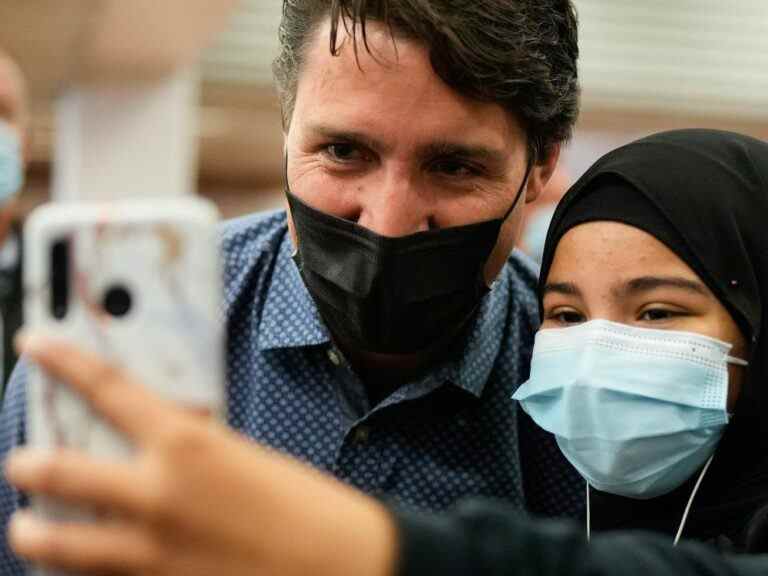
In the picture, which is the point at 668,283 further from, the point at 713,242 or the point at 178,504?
the point at 178,504

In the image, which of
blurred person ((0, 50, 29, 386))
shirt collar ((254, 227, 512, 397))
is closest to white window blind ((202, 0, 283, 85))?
blurred person ((0, 50, 29, 386))

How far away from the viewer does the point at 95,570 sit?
27.4 inches

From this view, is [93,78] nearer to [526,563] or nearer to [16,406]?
[16,406]

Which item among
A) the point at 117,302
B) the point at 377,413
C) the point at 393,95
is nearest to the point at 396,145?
the point at 393,95

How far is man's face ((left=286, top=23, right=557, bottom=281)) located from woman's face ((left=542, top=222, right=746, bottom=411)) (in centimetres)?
17

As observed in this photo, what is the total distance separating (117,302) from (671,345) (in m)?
1.08

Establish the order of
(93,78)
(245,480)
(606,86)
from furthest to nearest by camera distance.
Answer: (606,86) → (93,78) → (245,480)

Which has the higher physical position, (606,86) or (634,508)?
(634,508)

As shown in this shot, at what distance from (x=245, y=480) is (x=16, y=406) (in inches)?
48.3

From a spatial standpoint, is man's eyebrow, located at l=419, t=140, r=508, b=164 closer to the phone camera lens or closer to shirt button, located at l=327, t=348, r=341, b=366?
shirt button, located at l=327, t=348, r=341, b=366

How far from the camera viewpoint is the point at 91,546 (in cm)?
69

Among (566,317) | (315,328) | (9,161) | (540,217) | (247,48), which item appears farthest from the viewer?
(247,48)

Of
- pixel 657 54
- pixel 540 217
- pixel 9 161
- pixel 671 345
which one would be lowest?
pixel 657 54

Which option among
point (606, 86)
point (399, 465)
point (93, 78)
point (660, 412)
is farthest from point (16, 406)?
point (606, 86)
